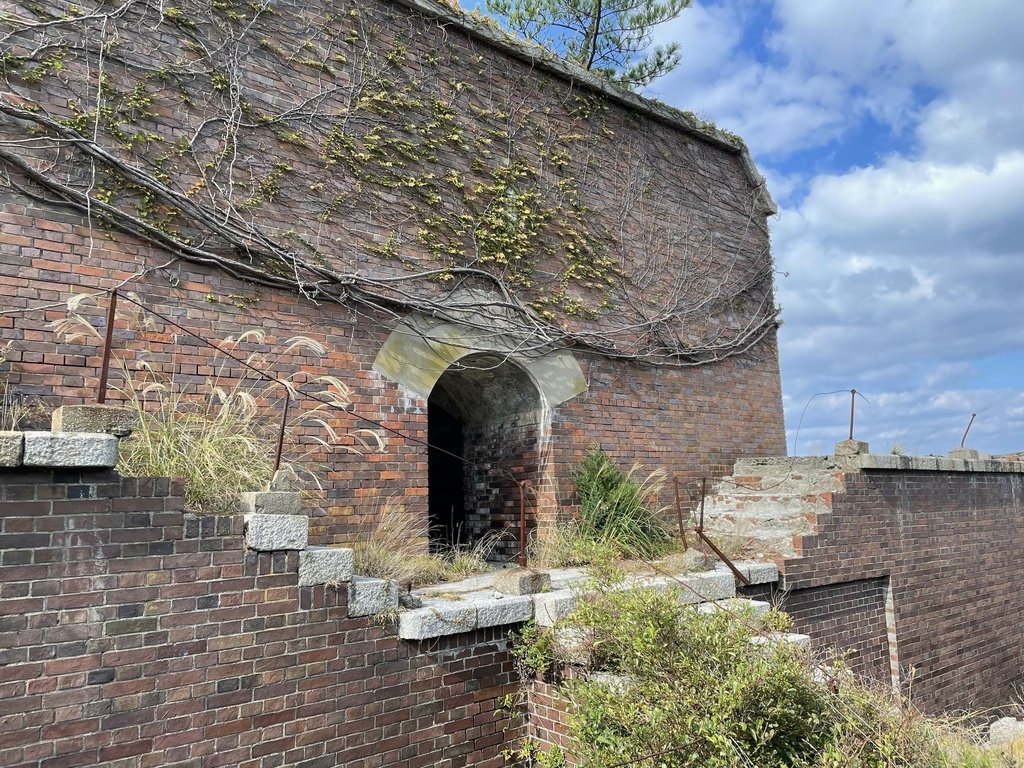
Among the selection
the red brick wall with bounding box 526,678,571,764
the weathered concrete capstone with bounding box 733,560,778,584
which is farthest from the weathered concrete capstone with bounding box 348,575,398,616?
the weathered concrete capstone with bounding box 733,560,778,584

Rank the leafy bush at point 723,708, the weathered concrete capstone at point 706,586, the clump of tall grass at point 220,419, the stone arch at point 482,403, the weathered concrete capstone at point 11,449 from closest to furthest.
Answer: the weathered concrete capstone at point 11,449 → the leafy bush at point 723,708 → the clump of tall grass at point 220,419 → the weathered concrete capstone at point 706,586 → the stone arch at point 482,403

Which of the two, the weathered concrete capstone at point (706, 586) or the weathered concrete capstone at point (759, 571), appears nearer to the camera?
the weathered concrete capstone at point (706, 586)

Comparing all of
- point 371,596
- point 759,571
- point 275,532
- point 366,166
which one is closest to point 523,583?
point 371,596

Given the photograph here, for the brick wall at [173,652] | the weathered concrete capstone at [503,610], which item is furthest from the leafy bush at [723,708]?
the brick wall at [173,652]

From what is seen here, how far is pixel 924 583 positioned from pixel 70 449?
950 cm

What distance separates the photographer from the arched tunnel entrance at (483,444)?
27.0 ft

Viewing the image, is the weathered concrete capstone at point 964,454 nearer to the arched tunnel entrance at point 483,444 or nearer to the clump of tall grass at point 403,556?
the arched tunnel entrance at point 483,444

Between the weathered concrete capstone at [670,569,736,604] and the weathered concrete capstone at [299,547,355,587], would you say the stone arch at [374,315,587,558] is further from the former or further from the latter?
the weathered concrete capstone at [299,547,355,587]

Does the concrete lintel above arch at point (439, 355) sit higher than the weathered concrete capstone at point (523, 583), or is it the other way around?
the concrete lintel above arch at point (439, 355)

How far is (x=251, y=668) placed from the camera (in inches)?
164

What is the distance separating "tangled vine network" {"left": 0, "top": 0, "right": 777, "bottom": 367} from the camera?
226 inches

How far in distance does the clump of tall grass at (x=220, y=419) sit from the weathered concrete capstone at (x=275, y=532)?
0.21 m

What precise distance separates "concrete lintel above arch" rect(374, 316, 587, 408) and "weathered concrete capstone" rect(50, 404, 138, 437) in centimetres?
308

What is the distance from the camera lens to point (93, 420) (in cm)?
381
